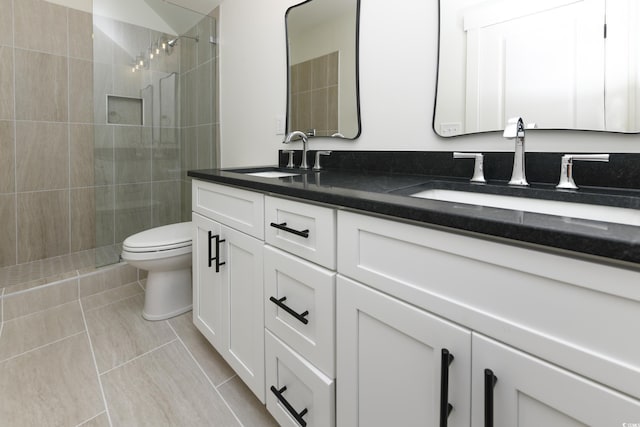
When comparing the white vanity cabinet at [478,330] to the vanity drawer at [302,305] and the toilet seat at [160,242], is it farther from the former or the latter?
the toilet seat at [160,242]

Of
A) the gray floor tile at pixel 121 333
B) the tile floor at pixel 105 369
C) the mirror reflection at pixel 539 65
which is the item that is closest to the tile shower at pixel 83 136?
the tile floor at pixel 105 369

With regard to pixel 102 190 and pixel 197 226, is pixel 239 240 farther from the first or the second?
pixel 102 190

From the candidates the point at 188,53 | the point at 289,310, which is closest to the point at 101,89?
the point at 188,53

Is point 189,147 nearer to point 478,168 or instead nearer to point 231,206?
point 231,206

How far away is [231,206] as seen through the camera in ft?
4.21

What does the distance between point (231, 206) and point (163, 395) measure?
818 millimetres

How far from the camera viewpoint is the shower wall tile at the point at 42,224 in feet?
7.83

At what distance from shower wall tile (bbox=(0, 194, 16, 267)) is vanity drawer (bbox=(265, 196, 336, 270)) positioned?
7.83 ft

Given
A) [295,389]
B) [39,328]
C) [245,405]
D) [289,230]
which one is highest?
[289,230]

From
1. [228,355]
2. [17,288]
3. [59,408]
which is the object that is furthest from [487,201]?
[17,288]

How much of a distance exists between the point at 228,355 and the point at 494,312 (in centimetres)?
113

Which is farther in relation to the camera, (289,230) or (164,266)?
(164,266)

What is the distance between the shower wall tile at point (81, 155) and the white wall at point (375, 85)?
3.79 feet

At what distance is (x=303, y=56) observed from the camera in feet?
5.81
